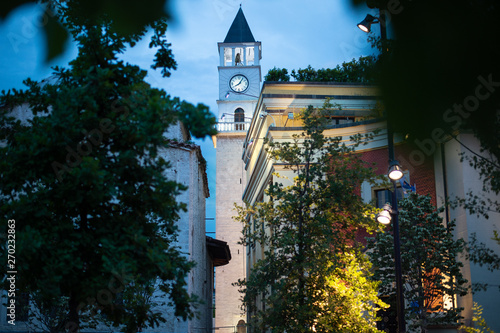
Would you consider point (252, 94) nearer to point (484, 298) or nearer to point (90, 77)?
point (484, 298)

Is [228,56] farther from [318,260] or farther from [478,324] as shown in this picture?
[478,324]

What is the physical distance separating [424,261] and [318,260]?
3.56m

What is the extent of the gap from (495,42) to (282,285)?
14809mm

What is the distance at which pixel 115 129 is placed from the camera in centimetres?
874

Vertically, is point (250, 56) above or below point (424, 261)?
above

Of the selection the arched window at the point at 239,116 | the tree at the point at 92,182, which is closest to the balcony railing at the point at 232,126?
the arched window at the point at 239,116

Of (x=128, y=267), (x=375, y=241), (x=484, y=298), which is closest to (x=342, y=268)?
(x=375, y=241)

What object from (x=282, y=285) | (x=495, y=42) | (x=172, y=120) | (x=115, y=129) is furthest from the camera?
(x=282, y=285)

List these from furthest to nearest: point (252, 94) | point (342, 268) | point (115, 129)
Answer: point (252, 94) < point (342, 268) < point (115, 129)

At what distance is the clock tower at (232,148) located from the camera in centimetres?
5231

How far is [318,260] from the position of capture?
53.0ft

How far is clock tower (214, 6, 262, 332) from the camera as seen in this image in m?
52.3

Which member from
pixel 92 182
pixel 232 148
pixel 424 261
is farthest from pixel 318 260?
pixel 232 148

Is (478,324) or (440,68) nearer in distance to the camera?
(440,68)
